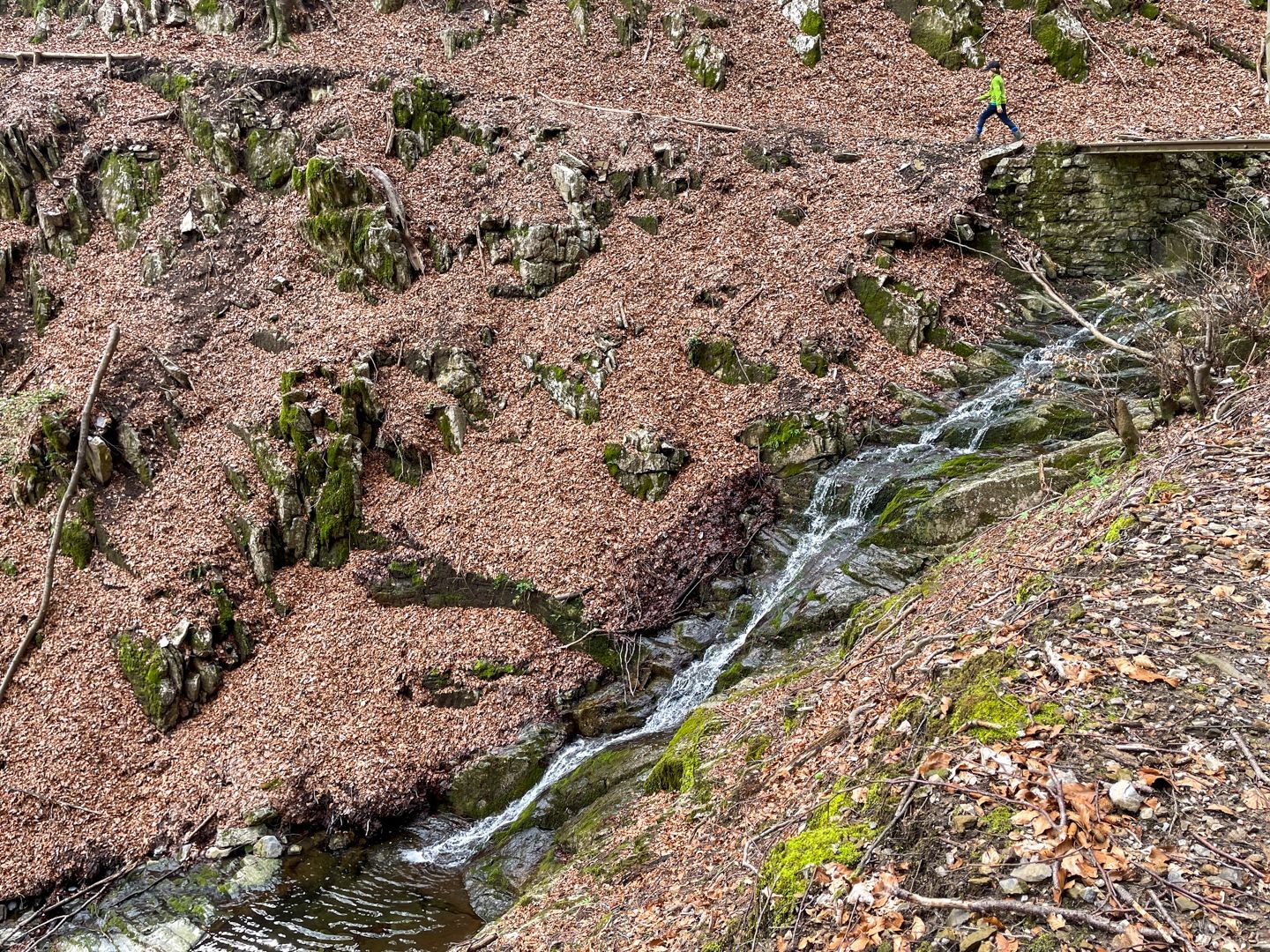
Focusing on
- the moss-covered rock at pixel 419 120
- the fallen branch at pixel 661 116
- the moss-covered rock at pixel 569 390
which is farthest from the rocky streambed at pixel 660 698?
the moss-covered rock at pixel 419 120

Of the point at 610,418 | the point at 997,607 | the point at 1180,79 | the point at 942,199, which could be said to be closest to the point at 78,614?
the point at 610,418

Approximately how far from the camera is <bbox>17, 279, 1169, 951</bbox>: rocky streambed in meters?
8.00

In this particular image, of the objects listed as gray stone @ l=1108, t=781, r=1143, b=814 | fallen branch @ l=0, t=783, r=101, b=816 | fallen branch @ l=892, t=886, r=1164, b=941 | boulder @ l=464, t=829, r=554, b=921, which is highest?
gray stone @ l=1108, t=781, r=1143, b=814

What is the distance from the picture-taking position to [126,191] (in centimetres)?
1509

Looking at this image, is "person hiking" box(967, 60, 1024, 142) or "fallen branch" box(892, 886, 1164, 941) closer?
"fallen branch" box(892, 886, 1164, 941)

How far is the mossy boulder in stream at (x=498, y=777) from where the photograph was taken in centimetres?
925

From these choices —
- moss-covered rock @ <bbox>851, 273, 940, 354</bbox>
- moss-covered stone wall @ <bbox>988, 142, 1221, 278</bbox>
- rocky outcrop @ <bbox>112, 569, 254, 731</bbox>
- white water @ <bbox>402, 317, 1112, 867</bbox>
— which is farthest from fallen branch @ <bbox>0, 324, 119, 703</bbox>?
moss-covered stone wall @ <bbox>988, 142, 1221, 278</bbox>

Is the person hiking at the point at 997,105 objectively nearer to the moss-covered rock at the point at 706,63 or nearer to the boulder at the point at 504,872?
the moss-covered rock at the point at 706,63

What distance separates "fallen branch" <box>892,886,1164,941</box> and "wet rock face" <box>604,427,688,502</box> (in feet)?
27.7

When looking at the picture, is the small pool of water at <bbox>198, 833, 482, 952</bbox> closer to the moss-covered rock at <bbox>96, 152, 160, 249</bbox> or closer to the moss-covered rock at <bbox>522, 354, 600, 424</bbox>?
the moss-covered rock at <bbox>522, 354, 600, 424</bbox>

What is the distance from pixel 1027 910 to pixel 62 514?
1306 centimetres

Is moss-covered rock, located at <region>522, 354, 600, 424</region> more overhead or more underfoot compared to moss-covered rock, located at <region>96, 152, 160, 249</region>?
more underfoot

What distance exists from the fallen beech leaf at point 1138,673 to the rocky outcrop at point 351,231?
13.1 metres

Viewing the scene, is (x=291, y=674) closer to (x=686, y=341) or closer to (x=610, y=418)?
(x=610, y=418)
